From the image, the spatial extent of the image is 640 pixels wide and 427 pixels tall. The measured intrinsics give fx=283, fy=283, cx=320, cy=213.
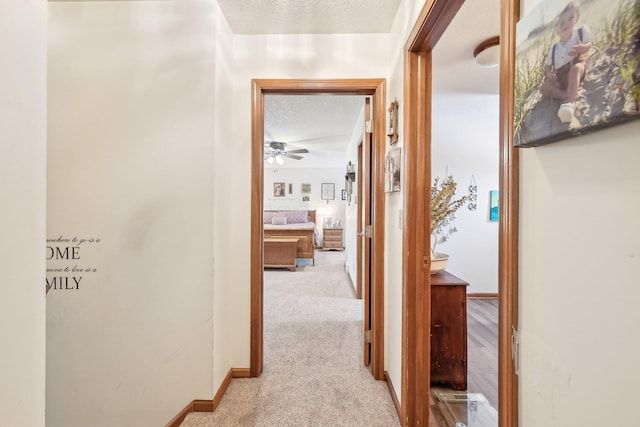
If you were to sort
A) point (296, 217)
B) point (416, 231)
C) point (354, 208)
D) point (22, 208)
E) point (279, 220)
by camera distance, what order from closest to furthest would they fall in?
point (22, 208) < point (416, 231) < point (354, 208) < point (279, 220) < point (296, 217)

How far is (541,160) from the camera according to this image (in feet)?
1.96

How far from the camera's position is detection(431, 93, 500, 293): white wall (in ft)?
12.6

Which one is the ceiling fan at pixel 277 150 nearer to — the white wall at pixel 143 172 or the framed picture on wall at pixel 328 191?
the framed picture on wall at pixel 328 191

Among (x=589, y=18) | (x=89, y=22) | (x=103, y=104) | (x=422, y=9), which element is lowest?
(x=589, y=18)

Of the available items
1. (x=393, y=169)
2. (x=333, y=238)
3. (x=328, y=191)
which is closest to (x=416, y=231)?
(x=393, y=169)

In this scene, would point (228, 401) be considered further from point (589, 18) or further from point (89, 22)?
point (89, 22)

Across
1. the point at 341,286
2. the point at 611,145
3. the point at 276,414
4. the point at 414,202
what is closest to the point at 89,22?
the point at 414,202

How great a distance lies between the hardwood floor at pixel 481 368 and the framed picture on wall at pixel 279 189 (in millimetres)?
5941

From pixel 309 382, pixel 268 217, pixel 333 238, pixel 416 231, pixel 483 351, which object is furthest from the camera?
pixel 333 238

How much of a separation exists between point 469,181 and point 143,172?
3.84 m

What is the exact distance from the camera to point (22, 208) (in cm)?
63

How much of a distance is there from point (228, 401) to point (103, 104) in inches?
77.5

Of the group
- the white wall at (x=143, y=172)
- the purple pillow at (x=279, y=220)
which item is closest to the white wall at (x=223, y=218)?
the white wall at (x=143, y=172)

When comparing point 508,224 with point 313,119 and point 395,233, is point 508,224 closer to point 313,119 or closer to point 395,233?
point 395,233
